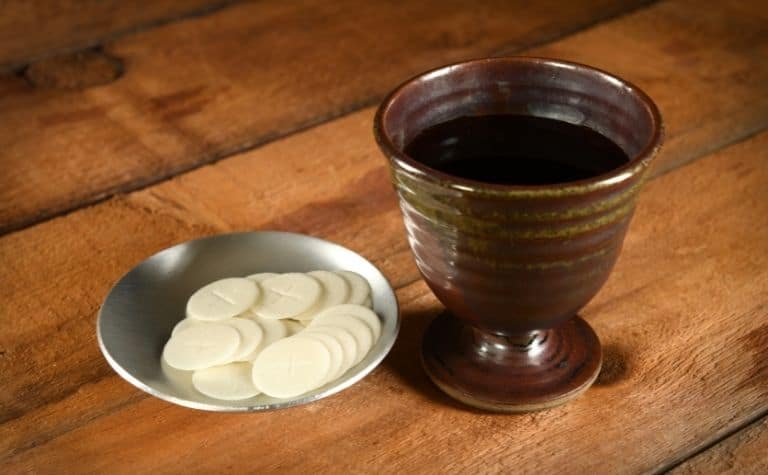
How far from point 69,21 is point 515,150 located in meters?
0.82

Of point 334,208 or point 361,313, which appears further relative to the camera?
point 334,208

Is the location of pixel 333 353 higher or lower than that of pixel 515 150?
lower

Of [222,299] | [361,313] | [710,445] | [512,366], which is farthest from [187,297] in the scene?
[710,445]

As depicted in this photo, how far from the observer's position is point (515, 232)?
0.68 m

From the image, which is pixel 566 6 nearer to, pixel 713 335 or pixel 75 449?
pixel 713 335

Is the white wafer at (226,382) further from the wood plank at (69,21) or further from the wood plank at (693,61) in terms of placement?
the wood plank at (69,21)

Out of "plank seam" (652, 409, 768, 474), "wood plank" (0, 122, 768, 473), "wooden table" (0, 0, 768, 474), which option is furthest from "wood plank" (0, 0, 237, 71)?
"plank seam" (652, 409, 768, 474)

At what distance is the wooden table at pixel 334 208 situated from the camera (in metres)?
0.76

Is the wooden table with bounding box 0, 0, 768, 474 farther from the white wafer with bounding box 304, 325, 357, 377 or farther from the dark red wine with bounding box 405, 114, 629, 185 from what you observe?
the dark red wine with bounding box 405, 114, 629, 185

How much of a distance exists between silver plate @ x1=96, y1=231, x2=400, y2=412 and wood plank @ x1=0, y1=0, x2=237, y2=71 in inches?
21.3

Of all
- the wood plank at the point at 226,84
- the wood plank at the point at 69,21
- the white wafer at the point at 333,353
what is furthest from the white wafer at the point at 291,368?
the wood plank at the point at 69,21

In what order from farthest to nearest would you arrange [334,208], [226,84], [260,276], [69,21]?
[69,21], [226,84], [334,208], [260,276]

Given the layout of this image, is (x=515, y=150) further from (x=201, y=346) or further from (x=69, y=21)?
(x=69, y=21)

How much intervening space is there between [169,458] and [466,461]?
20cm
